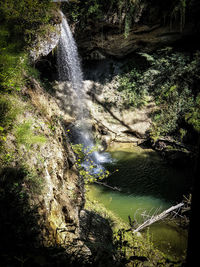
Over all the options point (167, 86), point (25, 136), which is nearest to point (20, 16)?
point (25, 136)

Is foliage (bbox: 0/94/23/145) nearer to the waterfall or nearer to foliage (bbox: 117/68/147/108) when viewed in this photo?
the waterfall

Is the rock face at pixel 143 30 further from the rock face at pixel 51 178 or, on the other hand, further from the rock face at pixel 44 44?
the rock face at pixel 51 178

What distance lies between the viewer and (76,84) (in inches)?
463

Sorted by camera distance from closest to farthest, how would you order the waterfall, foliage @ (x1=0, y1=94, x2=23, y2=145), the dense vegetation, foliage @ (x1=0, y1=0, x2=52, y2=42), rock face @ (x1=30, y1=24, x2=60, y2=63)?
1. the dense vegetation
2. foliage @ (x1=0, y1=94, x2=23, y2=145)
3. foliage @ (x1=0, y1=0, x2=52, y2=42)
4. rock face @ (x1=30, y1=24, x2=60, y2=63)
5. the waterfall

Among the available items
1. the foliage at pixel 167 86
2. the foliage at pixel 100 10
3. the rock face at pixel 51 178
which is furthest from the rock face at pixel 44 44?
the foliage at pixel 167 86

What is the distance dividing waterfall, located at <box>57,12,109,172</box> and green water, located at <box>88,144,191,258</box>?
1.76 meters

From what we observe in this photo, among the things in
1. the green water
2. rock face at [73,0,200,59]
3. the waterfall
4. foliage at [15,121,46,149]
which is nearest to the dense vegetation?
foliage at [15,121,46,149]

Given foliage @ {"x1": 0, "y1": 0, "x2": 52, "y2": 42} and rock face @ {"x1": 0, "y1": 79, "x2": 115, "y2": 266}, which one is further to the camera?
foliage @ {"x1": 0, "y1": 0, "x2": 52, "y2": 42}

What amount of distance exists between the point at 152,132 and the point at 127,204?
6.02 meters

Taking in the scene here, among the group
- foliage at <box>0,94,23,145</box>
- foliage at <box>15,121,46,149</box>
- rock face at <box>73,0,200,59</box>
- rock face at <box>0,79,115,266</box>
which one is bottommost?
rock face at <box>0,79,115,266</box>

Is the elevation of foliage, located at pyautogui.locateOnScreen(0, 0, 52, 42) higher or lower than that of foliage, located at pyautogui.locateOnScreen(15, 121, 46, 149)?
higher

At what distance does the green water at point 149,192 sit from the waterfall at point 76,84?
1.76 meters

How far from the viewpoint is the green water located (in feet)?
15.1

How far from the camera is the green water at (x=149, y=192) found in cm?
460
